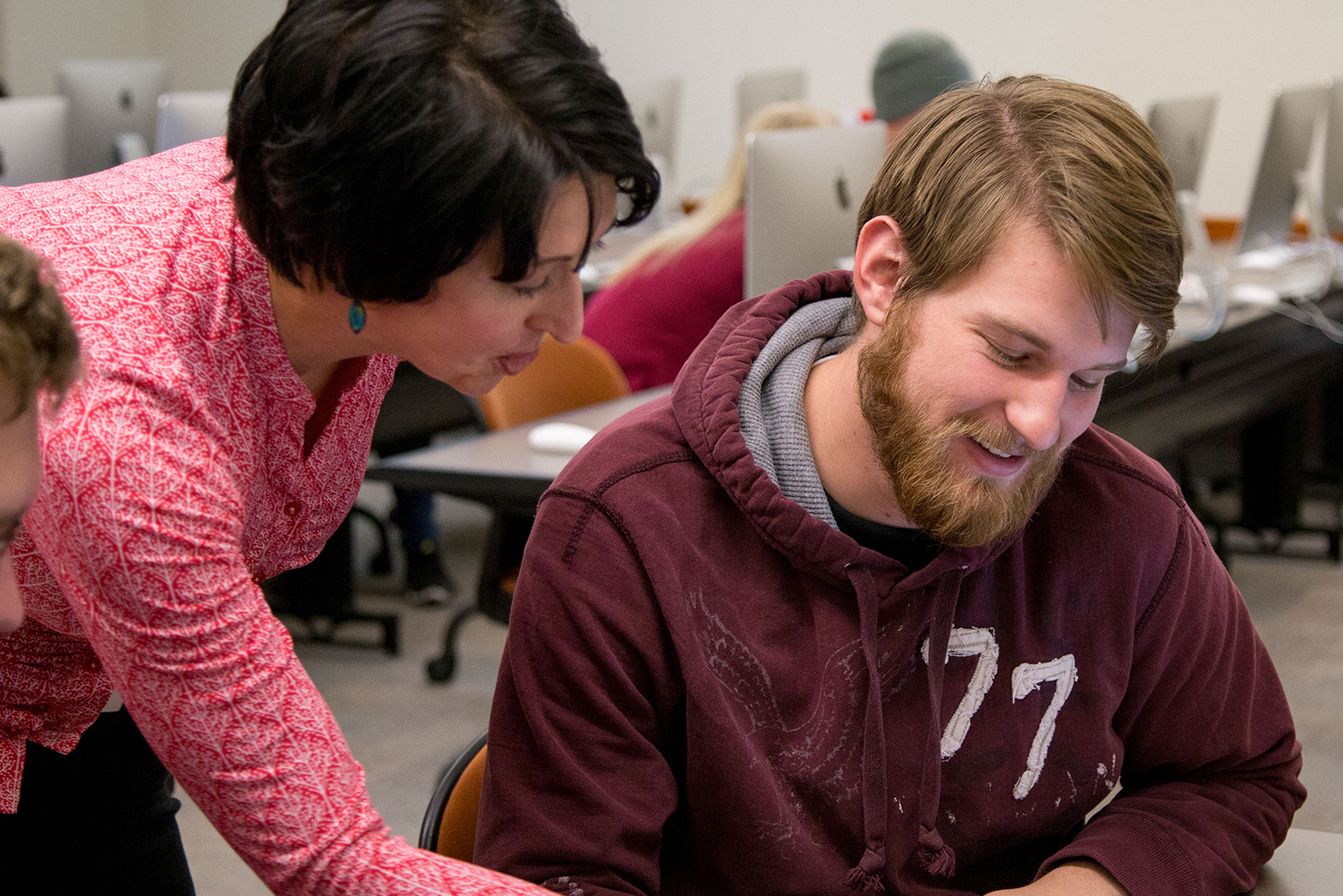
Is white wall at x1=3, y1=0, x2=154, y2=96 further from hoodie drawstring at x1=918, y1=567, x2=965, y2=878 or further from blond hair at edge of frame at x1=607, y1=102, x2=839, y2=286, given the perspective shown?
hoodie drawstring at x1=918, y1=567, x2=965, y2=878

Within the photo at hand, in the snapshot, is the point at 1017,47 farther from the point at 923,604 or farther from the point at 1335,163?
the point at 923,604

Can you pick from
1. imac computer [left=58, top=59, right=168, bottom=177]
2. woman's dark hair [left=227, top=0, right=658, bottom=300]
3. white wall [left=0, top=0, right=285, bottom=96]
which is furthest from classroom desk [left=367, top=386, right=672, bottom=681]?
white wall [left=0, top=0, right=285, bottom=96]

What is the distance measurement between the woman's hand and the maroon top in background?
1.92m

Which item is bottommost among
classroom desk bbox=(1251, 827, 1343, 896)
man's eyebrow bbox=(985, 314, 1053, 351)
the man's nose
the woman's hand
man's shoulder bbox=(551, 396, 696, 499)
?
the woman's hand

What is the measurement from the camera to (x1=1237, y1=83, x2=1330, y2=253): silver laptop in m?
3.69

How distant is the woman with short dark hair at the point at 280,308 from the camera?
77 centimetres

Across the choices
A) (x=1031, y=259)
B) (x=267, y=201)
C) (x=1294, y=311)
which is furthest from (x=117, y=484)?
(x=1294, y=311)

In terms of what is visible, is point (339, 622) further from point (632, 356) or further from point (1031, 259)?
point (1031, 259)

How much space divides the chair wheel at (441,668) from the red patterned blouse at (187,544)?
2.32 metres

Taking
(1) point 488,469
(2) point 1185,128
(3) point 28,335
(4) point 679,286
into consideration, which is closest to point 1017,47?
(2) point 1185,128

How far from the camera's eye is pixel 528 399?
8.84 feet

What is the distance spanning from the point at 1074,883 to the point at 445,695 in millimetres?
2256

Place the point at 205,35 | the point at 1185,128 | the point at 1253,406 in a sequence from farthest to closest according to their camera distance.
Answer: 1. the point at 205,35
2. the point at 1185,128
3. the point at 1253,406

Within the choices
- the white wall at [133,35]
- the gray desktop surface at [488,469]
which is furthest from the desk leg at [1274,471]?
the white wall at [133,35]
